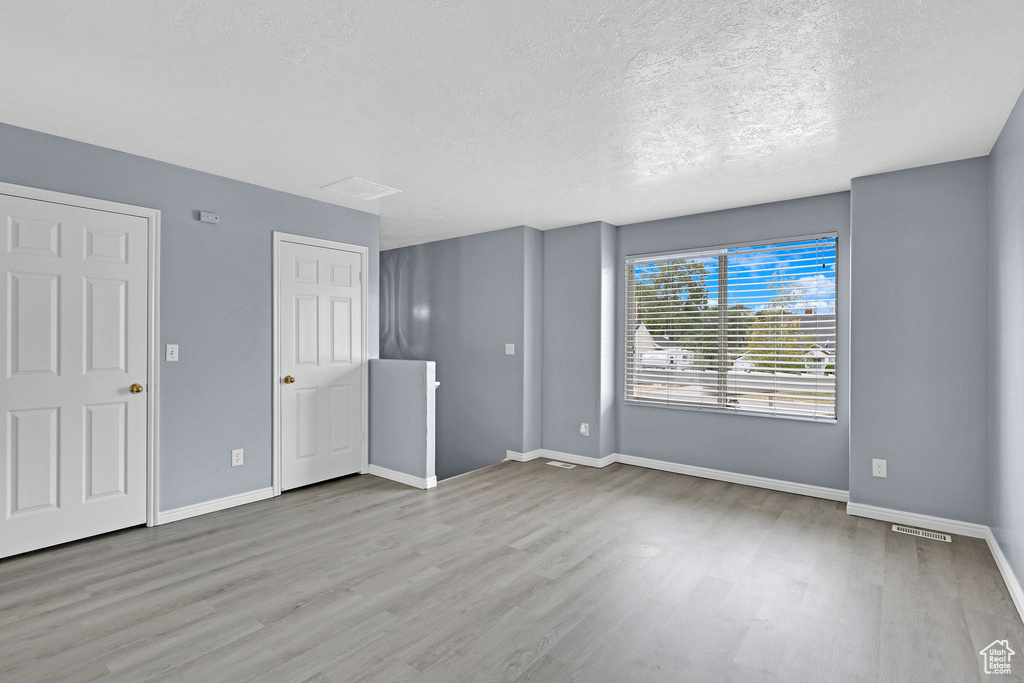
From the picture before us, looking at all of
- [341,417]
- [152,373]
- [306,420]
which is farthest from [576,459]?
[152,373]

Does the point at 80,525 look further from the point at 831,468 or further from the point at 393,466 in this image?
the point at 831,468

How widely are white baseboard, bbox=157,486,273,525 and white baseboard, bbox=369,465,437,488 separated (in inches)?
37.3

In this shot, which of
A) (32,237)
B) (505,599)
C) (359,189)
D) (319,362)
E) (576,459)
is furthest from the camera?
(576,459)

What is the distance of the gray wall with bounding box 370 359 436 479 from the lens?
436 centimetres

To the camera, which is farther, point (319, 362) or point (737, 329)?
point (737, 329)

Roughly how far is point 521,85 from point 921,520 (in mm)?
3780

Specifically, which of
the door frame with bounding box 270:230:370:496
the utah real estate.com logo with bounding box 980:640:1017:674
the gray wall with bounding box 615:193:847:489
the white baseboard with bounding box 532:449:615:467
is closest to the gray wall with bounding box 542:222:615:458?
the white baseboard with bounding box 532:449:615:467

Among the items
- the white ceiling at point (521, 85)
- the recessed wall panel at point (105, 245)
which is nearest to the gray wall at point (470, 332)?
the white ceiling at point (521, 85)

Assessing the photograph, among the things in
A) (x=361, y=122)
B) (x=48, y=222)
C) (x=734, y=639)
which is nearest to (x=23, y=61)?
(x=48, y=222)

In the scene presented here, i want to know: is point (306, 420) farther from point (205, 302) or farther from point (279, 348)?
point (205, 302)

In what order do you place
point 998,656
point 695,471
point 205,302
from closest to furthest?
point 998,656, point 205,302, point 695,471

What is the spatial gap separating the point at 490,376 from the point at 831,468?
10.9ft

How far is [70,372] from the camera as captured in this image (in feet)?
10.3

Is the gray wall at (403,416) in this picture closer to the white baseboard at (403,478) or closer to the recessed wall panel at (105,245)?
the white baseboard at (403,478)
